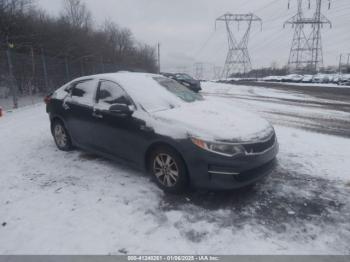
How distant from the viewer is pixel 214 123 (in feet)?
12.0

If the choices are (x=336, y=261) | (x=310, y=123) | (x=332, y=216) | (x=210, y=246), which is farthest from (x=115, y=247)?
(x=310, y=123)

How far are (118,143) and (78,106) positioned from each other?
4.25 ft

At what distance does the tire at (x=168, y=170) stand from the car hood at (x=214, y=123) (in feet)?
1.10

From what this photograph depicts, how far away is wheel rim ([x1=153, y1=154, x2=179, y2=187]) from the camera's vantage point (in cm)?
368

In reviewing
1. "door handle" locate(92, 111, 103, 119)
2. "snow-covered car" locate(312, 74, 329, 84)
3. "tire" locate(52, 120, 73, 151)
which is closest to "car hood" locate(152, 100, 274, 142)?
"door handle" locate(92, 111, 103, 119)

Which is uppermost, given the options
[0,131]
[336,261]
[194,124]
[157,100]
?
[157,100]

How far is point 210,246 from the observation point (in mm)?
2773

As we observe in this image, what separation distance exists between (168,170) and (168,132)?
550mm

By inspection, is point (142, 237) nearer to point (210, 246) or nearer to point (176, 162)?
point (210, 246)

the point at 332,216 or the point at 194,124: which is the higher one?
the point at 194,124

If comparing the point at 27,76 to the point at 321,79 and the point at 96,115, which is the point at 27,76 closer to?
the point at 96,115

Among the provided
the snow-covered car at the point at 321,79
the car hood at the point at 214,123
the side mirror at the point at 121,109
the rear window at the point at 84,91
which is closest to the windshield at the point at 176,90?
the car hood at the point at 214,123

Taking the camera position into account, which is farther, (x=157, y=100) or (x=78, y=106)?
(x=78, y=106)

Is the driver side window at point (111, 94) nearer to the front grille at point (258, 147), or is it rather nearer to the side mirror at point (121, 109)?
the side mirror at point (121, 109)
